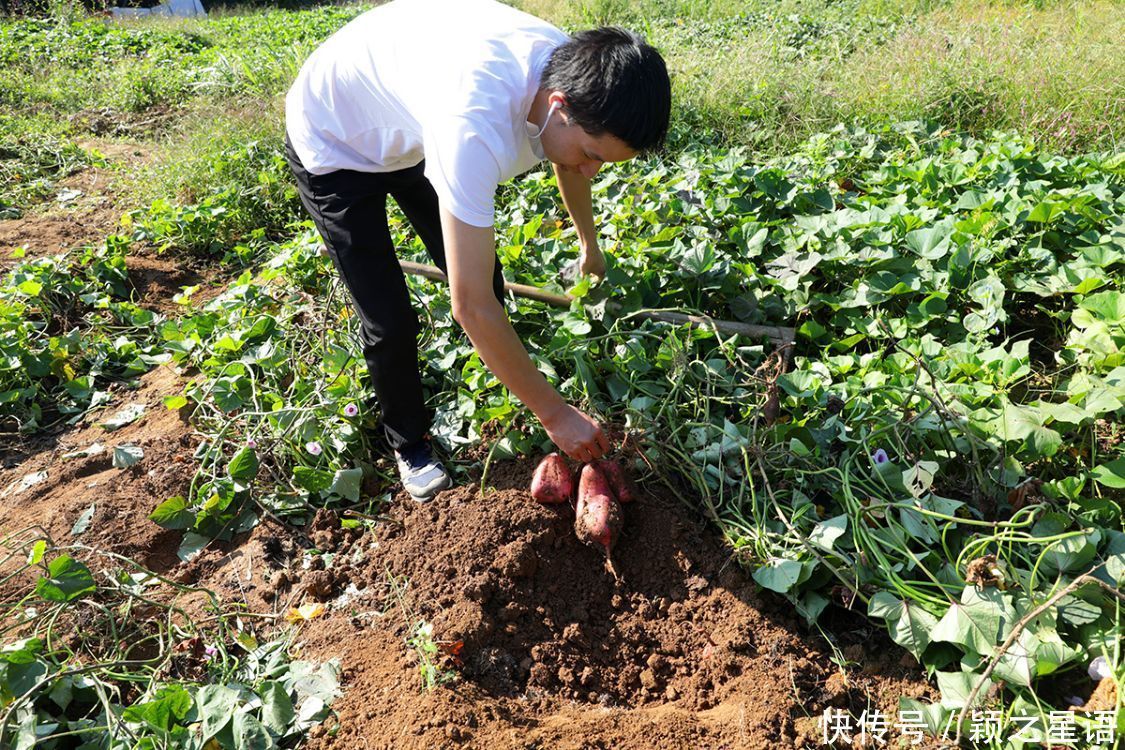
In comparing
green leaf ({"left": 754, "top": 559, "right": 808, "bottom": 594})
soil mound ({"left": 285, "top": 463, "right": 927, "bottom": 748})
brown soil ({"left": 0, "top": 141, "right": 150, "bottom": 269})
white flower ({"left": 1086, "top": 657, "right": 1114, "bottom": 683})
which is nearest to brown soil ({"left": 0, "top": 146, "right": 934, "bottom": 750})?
soil mound ({"left": 285, "top": 463, "right": 927, "bottom": 748})

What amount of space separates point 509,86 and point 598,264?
3.27 ft

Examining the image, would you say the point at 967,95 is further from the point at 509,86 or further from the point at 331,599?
the point at 331,599

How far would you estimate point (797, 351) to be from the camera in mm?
2621

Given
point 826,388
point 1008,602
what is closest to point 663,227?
point 826,388

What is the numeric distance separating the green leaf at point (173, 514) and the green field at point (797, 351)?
0.04ft

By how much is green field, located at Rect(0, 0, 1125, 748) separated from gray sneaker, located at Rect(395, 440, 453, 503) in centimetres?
10

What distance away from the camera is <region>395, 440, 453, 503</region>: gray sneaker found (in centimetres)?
229

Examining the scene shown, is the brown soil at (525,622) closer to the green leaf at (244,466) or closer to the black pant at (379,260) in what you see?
the green leaf at (244,466)

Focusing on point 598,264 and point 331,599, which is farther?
point 598,264

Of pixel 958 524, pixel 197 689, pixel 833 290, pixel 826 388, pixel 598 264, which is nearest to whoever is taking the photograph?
pixel 197 689

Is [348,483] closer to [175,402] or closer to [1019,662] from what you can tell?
[175,402]

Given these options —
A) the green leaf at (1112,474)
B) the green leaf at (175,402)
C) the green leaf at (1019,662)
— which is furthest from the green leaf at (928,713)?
the green leaf at (175,402)

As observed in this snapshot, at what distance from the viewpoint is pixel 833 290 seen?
284 centimetres

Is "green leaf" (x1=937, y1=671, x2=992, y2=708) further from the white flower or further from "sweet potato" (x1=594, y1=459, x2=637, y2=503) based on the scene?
"sweet potato" (x1=594, y1=459, x2=637, y2=503)
